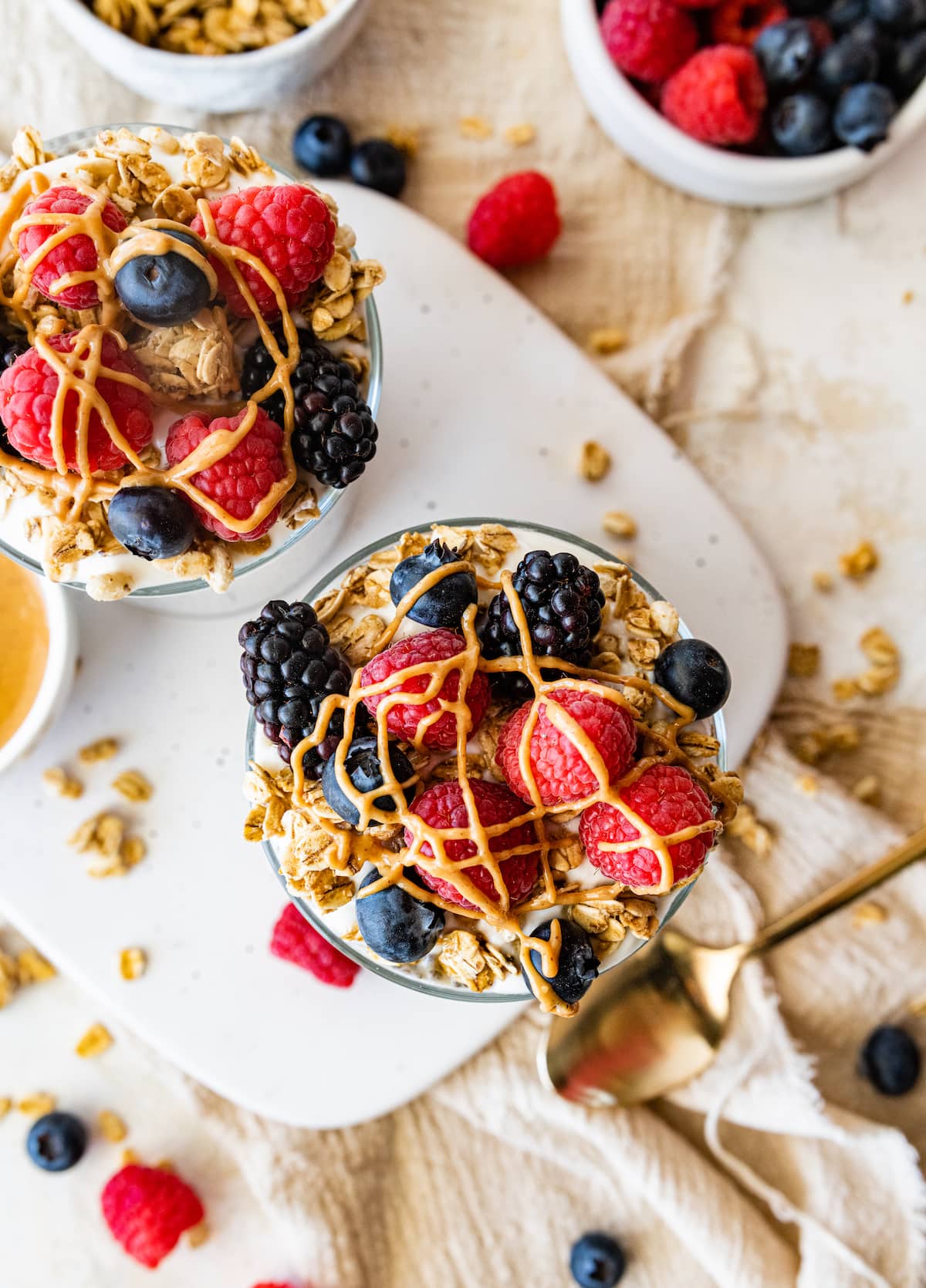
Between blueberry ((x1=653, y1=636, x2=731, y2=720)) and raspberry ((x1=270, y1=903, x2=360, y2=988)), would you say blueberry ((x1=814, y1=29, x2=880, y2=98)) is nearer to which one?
blueberry ((x1=653, y1=636, x2=731, y2=720))

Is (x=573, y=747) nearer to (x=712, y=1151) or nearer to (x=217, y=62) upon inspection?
(x=712, y=1151)

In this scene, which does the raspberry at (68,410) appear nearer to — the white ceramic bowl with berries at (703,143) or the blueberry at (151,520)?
the blueberry at (151,520)

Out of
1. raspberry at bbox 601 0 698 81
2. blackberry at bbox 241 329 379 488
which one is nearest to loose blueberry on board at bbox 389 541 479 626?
blackberry at bbox 241 329 379 488

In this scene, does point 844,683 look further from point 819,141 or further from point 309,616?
point 309,616

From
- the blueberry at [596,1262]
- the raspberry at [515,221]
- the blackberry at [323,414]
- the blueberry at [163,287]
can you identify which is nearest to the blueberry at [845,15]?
the raspberry at [515,221]

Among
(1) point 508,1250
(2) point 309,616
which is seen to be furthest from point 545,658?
(1) point 508,1250

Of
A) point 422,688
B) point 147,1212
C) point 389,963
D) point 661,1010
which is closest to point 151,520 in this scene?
point 422,688

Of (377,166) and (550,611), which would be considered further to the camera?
(377,166)
